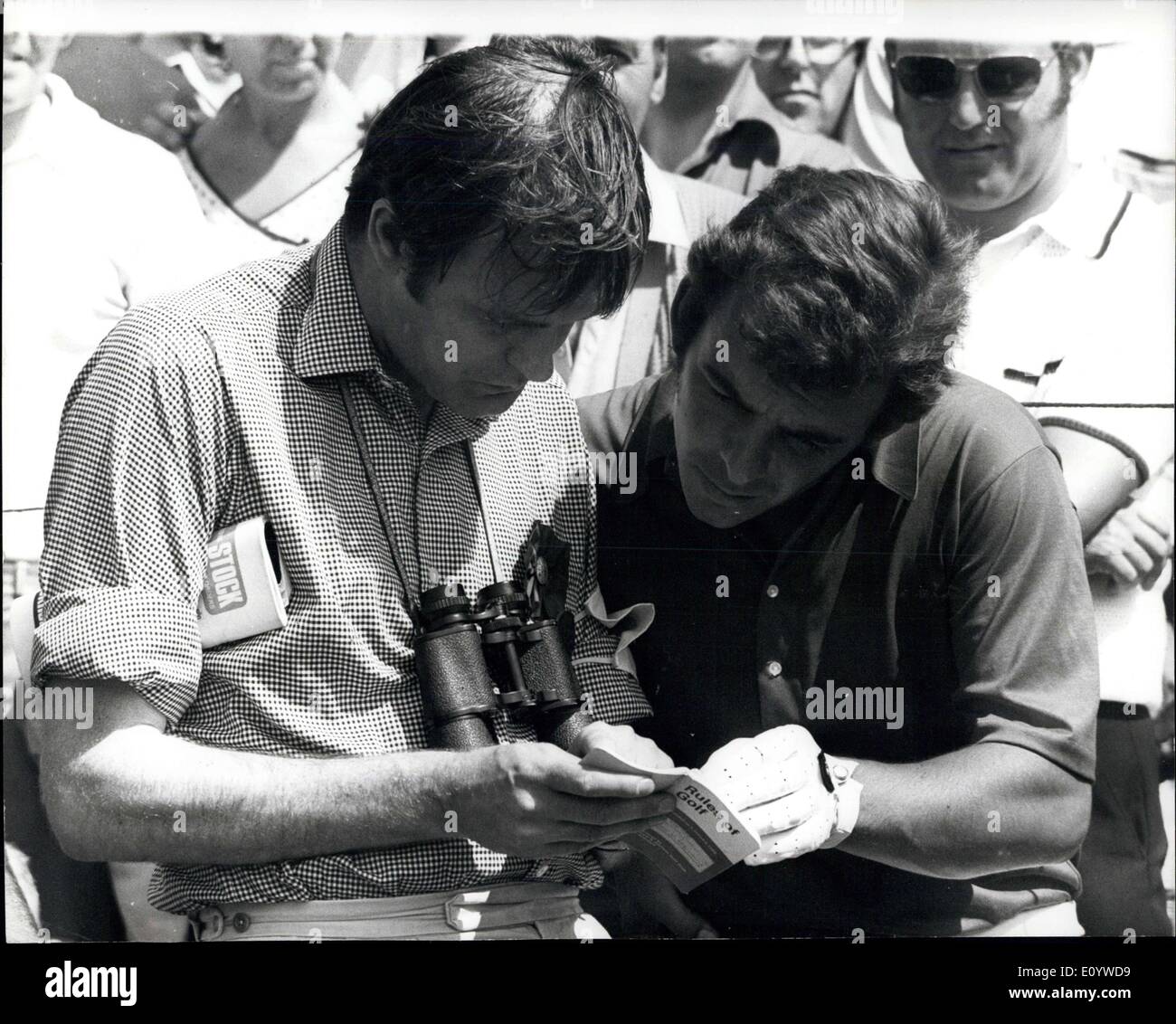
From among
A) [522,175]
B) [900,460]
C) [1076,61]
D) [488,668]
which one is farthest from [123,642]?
[1076,61]

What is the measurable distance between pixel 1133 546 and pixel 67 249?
219 centimetres

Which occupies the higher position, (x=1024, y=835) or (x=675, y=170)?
(x=675, y=170)

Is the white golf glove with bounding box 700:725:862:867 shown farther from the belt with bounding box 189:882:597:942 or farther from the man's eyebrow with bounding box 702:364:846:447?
A: the man's eyebrow with bounding box 702:364:846:447

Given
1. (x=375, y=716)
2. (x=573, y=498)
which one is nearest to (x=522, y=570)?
(x=573, y=498)

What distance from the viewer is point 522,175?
255 centimetres

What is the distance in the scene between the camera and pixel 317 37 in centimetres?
290

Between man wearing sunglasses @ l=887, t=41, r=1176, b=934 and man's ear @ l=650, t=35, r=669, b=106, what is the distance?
45cm

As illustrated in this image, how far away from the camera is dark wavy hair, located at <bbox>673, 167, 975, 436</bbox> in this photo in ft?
9.29

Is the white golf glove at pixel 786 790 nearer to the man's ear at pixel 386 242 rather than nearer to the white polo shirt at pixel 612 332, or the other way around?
the white polo shirt at pixel 612 332

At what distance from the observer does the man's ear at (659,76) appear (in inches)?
115

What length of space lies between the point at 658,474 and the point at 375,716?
746 millimetres

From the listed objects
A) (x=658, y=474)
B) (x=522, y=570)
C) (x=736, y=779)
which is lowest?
(x=736, y=779)

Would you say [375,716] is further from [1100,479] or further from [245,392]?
[1100,479]

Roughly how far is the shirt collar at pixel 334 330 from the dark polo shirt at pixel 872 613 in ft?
1.68
